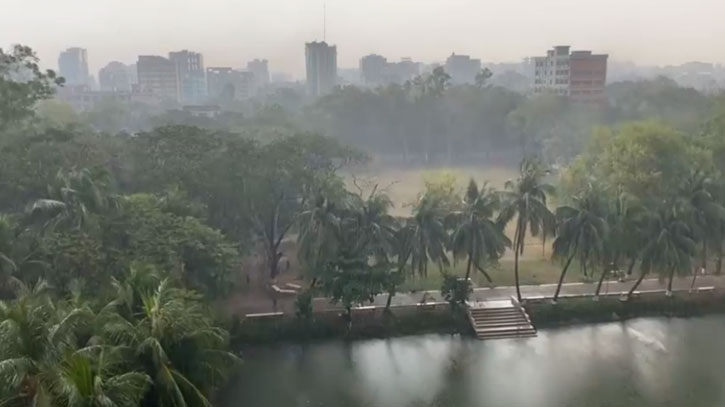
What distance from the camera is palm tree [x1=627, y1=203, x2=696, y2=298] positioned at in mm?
16672

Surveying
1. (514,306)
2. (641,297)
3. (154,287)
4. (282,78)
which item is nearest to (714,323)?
(641,297)

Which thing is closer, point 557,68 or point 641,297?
point 641,297

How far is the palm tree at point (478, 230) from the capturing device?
55.6 feet

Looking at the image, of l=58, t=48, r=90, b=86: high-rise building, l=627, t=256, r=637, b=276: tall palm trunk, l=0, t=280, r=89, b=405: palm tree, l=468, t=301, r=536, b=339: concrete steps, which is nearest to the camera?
l=0, t=280, r=89, b=405: palm tree

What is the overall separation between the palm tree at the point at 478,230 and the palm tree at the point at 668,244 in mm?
3868

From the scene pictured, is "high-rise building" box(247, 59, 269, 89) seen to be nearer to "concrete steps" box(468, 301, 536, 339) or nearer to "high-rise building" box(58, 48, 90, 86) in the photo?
"high-rise building" box(58, 48, 90, 86)

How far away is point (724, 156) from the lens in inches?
906

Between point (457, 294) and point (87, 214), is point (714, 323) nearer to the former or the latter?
point (457, 294)

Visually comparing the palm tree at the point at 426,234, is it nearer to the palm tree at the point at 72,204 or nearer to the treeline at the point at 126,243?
the treeline at the point at 126,243

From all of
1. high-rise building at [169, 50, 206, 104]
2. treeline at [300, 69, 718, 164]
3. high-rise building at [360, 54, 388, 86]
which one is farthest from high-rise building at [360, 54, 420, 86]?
treeline at [300, 69, 718, 164]

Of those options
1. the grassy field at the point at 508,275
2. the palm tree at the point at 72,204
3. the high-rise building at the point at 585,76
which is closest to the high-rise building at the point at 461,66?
the high-rise building at the point at 585,76

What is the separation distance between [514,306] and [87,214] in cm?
1092

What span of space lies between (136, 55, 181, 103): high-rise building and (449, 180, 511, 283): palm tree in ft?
285

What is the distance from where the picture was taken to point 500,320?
655 inches
